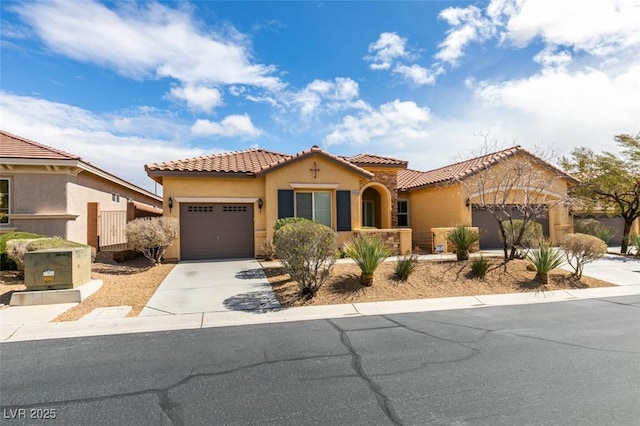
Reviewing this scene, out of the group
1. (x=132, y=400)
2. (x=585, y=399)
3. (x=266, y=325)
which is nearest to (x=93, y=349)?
Result: (x=132, y=400)

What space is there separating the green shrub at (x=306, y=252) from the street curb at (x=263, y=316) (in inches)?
35.7

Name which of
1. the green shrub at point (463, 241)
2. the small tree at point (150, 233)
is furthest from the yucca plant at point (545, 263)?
the small tree at point (150, 233)

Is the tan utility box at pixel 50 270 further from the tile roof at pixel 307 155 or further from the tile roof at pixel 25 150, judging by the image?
the tile roof at pixel 307 155

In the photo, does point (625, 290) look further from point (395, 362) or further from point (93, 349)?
point (93, 349)

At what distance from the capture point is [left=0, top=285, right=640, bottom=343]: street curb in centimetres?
619

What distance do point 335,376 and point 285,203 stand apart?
10.6 m

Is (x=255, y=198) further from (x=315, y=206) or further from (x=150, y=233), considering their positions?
(x=150, y=233)

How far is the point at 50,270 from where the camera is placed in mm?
8195

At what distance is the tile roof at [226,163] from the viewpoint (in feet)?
45.6

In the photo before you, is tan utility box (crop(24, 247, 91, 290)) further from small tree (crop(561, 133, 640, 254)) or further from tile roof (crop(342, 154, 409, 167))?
small tree (crop(561, 133, 640, 254))

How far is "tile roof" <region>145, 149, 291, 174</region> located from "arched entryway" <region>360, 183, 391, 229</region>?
5.56 meters

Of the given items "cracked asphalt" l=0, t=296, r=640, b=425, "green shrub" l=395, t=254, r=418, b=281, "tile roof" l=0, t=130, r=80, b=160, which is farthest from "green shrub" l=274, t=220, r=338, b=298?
"tile roof" l=0, t=130, r=80, b=160

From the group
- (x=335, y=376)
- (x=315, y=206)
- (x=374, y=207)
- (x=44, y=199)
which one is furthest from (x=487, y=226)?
(x=44, y=199)

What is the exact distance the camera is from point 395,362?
15.8 feet
